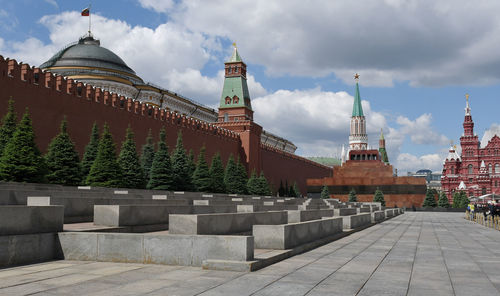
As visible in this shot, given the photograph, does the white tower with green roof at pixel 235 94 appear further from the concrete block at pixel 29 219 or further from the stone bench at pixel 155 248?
the stone bench at pixel 155 248

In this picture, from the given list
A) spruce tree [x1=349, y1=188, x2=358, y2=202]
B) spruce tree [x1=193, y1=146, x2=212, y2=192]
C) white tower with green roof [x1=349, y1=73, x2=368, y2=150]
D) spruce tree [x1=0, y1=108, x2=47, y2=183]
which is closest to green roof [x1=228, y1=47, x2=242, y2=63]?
spruce tree [x1=349, y1=188, x2=358, y2=202]

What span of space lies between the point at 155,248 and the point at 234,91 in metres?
56.0

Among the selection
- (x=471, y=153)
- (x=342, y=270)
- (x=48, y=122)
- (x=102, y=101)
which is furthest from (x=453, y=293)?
(x=471, y=153)

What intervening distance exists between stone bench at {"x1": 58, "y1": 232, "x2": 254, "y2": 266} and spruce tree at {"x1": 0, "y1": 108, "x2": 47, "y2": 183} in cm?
1385

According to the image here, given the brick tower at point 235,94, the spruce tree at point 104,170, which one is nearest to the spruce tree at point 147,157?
the spruce tree at point 104,170

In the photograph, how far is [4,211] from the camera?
6.03 meters

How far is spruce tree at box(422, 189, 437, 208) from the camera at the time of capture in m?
54.7

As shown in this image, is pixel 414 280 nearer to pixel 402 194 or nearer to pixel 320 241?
pixel 320 241

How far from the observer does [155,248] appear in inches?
245

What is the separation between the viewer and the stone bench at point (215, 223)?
704cm

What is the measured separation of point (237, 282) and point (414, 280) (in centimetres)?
202

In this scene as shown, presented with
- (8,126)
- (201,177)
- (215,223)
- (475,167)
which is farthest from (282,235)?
(475,167)

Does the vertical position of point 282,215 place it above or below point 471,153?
below

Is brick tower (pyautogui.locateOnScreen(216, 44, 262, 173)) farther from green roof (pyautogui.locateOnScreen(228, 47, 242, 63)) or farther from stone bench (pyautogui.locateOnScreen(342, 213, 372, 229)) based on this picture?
stone bench (pyautogui.locateOnScreen(342, 213, 372, 229))
